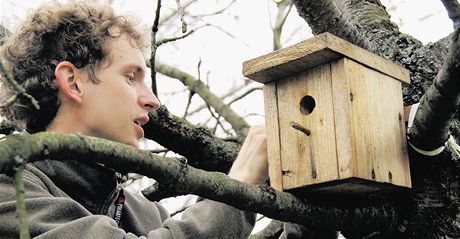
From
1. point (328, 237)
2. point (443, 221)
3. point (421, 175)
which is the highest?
point (421, 175)

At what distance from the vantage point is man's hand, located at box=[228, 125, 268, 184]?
203 cm

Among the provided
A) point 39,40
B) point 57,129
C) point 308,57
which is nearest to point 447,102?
point 308,57

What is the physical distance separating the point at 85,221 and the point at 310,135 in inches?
30.4

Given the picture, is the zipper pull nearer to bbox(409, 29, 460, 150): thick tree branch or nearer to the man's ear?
the man's ear

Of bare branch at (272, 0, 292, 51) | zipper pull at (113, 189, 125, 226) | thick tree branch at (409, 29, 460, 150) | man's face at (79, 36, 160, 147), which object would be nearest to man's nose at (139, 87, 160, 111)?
man's face at (79, 36, 160, 147)

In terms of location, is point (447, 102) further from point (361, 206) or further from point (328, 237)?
point (328, 237)

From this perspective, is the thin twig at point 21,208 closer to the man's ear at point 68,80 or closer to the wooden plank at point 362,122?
the wooden plank at point 362,122

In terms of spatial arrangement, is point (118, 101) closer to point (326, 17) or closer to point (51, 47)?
point (51, 47)

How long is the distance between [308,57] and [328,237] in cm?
62

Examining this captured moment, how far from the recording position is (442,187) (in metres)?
2.19

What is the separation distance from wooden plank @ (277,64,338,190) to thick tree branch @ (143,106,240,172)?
1.31ft

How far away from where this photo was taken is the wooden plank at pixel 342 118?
1.95m

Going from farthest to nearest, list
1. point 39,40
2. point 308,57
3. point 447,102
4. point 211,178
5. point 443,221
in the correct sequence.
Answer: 1. point 39,40
2. point 443,221
3. point 308,57
4. point 447,102
5. point 211,178

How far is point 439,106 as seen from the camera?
1884 millimetres
